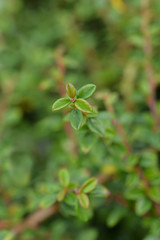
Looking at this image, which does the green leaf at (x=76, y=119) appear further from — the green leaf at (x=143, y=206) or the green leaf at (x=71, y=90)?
the green leaf at (x=143, y=206)

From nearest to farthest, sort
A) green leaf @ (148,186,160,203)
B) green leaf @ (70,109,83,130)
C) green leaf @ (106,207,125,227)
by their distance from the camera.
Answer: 1. green leaf @ (70,109,83,130)
2. green leaf @ (148,186,160,203)
3. green leaf @ (106,207,125,227)

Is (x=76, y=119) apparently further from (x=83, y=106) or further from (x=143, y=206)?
(x=143, y=206)

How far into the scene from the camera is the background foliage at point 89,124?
1197 millimetres

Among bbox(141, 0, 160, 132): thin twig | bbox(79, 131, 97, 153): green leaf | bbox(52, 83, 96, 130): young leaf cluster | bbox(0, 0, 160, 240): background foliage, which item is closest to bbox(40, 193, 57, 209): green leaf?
bbox(0, 0, 160, 240): background foliage

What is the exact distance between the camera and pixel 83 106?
2.73 feet

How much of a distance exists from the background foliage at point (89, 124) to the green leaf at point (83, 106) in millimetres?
115

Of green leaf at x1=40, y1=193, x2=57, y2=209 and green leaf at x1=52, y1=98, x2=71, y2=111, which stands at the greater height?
green leaf at x1=52, y1=98, x2=71, y2=111

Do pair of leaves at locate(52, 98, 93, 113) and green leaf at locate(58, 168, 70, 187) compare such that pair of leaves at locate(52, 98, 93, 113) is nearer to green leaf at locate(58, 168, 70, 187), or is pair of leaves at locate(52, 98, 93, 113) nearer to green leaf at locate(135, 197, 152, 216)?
green leaf at locate(58, 168, 70, 187)

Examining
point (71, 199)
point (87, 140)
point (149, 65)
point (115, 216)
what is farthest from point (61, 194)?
point (149, 65)

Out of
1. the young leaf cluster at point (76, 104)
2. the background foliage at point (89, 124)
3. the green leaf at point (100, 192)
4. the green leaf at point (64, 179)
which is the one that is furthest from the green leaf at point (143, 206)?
the young leaf cluster at point (76, 104)

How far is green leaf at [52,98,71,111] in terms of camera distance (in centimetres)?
84

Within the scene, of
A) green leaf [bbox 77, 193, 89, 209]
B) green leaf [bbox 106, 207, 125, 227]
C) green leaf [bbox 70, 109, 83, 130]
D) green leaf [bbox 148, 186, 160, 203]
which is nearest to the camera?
Result: green leaf [bbox 70, 109, 83, 130]

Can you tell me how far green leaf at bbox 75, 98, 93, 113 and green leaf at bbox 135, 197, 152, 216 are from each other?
1.57ft

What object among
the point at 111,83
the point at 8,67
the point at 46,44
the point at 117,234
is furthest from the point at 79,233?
the point at 46,44
